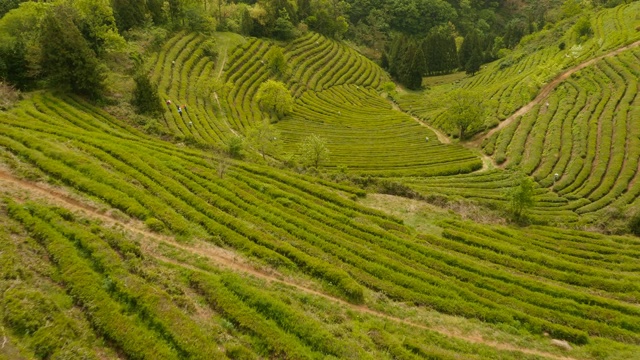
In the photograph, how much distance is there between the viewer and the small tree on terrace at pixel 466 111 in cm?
8031

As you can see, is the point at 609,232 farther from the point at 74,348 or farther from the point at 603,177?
the point at 74,348

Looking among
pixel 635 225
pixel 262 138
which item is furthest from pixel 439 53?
pixel 635 225

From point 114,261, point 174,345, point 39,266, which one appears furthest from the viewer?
point 114,261

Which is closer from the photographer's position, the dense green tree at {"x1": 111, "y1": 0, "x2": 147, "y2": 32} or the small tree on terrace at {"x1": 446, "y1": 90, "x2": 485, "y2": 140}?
the small tree on terrace at {"x1": 446, "y1": 90, "x2": 485, "y2": 140}

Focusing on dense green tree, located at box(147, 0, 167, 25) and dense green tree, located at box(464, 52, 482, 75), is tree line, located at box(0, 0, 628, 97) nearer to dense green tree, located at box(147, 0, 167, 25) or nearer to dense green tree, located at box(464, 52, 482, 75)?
dense green tree, located at box(464, 52, 482, 75)

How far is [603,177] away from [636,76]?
36.4m

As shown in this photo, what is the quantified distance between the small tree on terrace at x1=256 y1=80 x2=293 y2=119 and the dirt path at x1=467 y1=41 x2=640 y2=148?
146 feet

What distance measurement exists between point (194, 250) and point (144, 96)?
43.1 m

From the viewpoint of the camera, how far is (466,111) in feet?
263

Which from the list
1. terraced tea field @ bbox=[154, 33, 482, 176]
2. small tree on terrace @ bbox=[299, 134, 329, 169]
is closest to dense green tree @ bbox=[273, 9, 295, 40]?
terraced tea field @ bbox=[154, 33, 482, 176]

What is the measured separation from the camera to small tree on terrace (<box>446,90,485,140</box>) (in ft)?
263

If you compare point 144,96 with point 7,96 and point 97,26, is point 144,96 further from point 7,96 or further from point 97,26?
point 97,26

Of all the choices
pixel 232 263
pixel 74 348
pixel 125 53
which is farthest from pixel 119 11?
pixel 74 348

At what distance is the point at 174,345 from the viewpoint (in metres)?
18.8
